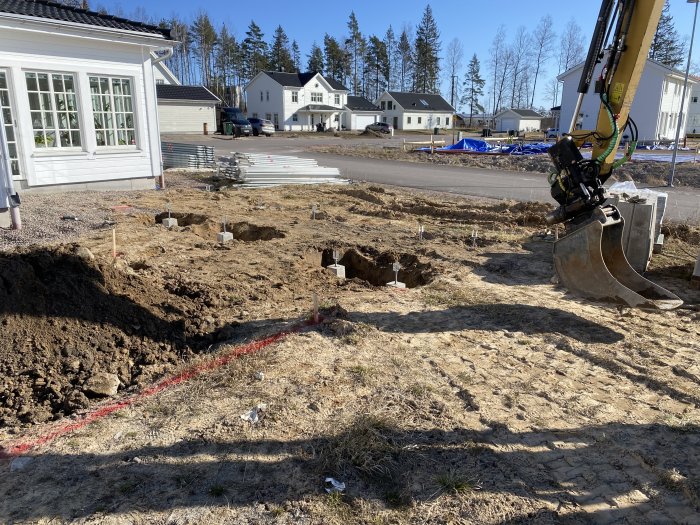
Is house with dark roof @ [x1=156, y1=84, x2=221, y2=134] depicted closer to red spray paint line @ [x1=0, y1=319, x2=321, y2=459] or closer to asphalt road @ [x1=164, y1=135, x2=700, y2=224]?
asphalt road @ [x1=164, y1=135, x2=700, y2=224]

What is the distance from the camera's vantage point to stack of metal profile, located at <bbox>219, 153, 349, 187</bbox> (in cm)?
1616

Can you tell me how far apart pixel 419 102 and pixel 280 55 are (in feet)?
87.7

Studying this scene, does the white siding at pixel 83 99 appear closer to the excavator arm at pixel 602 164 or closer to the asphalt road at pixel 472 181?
the asphalt road at pixel 472 181

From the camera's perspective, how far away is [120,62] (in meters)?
12.9

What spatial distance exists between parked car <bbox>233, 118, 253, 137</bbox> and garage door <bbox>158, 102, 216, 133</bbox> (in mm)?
3319

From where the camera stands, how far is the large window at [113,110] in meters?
12.8

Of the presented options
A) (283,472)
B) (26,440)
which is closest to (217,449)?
(283,472)

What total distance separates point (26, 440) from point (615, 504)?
A: 150 inches

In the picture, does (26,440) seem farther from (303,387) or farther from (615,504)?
(615,504)

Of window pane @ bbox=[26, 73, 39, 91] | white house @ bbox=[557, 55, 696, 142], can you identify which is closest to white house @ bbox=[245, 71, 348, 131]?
white house @ bbox=[557, 55, 696, 142]

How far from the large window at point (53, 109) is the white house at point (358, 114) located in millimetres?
58058

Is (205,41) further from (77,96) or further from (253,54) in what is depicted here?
(77,96)

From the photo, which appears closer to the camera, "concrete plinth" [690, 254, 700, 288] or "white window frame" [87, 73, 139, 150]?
"concrete plinth" [690, 254, 700, 288]

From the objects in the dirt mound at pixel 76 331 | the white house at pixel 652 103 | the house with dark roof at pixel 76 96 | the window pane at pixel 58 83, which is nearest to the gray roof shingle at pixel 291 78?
the white house at pixel 652 103
